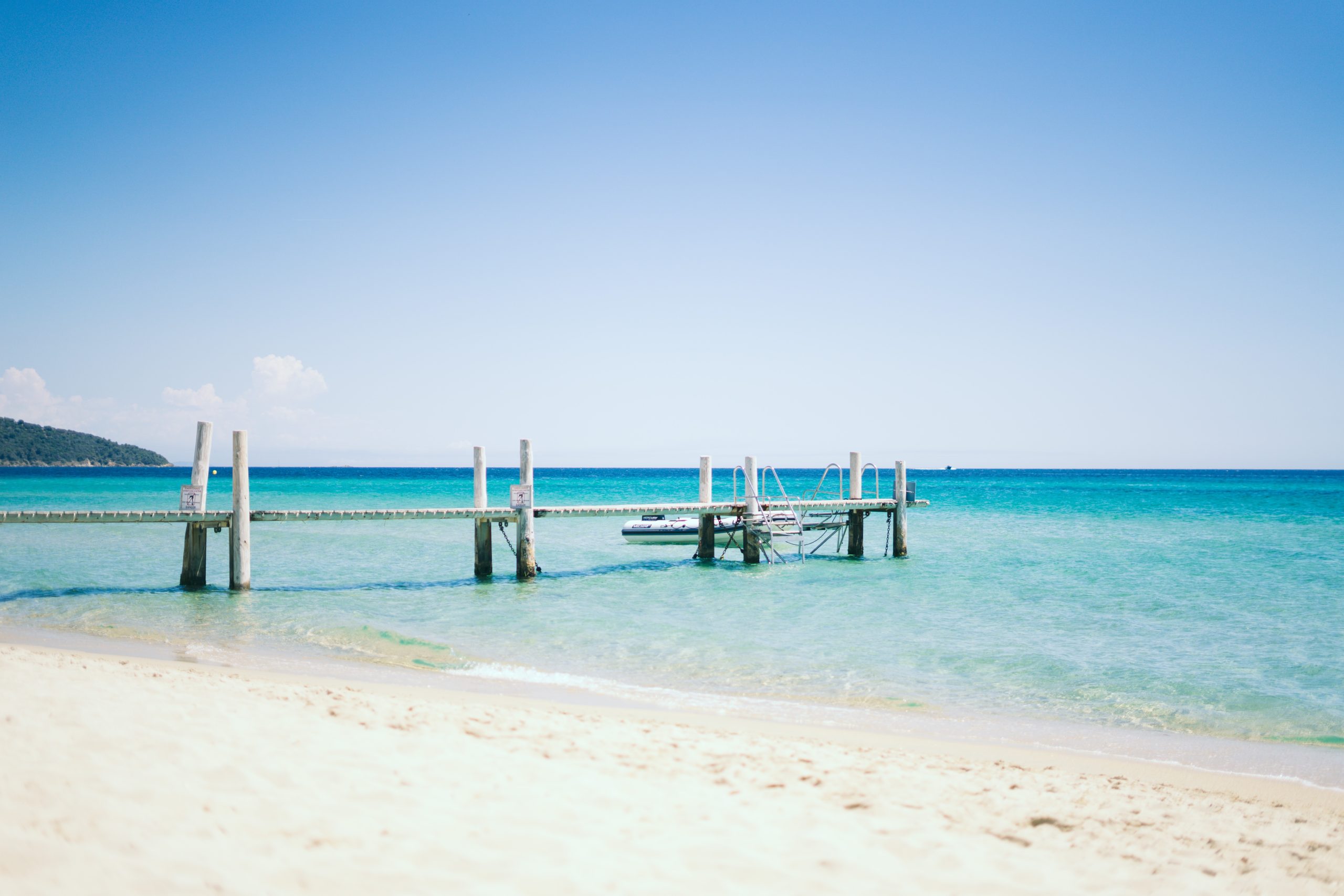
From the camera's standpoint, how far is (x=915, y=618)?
48.3ft

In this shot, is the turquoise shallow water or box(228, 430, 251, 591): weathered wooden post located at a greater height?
box(228, 430, 251, 591): weathered wooden post

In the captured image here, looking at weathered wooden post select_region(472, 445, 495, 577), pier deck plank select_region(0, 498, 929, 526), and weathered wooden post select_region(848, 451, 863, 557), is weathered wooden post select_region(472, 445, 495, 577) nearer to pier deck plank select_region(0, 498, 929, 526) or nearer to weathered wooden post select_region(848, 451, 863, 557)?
pier deck plank select_region(0, 498, 929, 526)

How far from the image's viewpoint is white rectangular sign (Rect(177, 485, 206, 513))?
15031mm

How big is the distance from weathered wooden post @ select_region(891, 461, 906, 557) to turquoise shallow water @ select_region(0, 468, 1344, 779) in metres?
0.83

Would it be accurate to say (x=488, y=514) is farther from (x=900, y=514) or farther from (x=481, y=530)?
(x=900, y=514)

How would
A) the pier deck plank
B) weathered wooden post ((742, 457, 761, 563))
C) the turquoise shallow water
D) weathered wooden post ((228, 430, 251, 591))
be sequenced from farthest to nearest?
1. weathered wooden post ((742, 457, 761, 563))
2. weathered wooden post ((228, 430, 251, 591))
3. the pier deck plank
4. the turquoise shallow water

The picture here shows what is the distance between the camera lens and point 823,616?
14.9m

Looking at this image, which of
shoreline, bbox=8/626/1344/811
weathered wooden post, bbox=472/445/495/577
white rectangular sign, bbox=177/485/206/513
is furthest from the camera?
weathered wooden post, bbox=472/445/495/577

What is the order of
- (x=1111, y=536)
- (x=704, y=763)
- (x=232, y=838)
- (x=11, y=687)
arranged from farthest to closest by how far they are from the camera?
(x=1111, y=536)
(x=11, y=687)
(x=704, y=763)
(x=232, y=838)

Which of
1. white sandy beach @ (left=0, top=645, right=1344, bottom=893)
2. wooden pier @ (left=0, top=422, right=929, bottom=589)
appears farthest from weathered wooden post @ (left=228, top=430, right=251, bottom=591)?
white sandy beach @ (left=0, top=645, right=1344, bottom=893)

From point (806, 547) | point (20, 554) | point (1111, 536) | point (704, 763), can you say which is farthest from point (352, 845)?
point (1111, 536)

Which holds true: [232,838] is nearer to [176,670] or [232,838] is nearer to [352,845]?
[352,845]

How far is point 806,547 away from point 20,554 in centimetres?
2373

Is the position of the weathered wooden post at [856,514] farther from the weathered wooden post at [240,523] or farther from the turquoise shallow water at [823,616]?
the weathered wooden post at [240,523]
